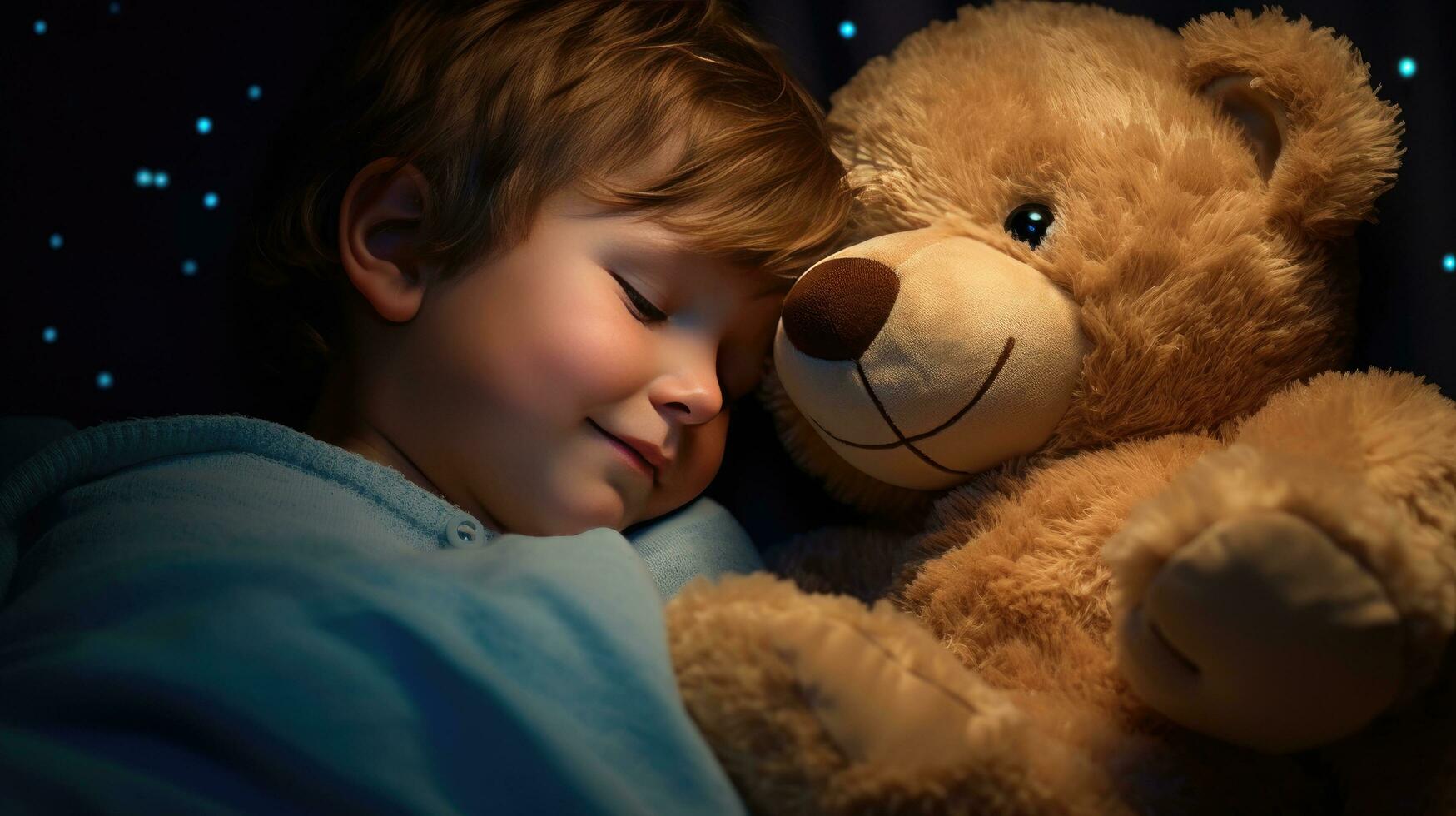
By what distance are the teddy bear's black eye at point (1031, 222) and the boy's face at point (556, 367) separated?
0.86 ft

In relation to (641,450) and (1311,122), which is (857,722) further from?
(1311,122)

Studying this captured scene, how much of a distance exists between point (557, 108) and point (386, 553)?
48 cm

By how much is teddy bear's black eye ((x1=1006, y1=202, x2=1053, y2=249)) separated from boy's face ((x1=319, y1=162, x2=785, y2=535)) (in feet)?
0.86

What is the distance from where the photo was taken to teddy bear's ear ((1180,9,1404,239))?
2.44 ft

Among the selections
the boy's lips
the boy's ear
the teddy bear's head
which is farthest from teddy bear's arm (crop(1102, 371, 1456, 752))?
the boy's ear

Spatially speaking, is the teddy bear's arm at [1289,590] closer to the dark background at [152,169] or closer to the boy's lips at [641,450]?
the boy's lips at [641,450]

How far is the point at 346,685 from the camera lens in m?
0.58

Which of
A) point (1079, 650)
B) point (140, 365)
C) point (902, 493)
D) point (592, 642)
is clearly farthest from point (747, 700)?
point (140, 365)

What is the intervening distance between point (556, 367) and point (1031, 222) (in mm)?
398

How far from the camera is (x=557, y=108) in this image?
99 centimetres

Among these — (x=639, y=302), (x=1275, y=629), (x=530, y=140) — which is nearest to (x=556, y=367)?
(x=639, y=302)

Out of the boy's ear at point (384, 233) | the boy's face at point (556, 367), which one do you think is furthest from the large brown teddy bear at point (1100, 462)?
the boy's ear at point (384, 233)

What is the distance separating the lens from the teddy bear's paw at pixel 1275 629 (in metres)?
0.51

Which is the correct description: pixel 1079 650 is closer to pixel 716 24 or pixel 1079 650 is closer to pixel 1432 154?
pixel 1432 154
